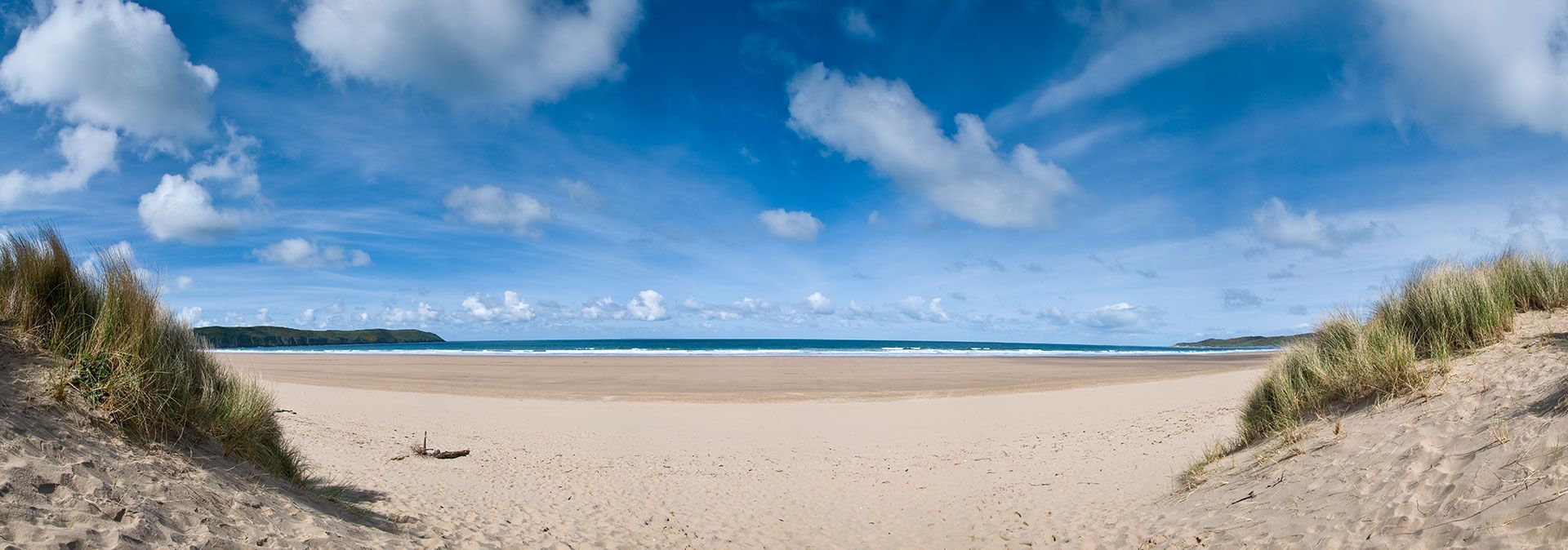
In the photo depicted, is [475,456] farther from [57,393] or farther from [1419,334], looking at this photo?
[1419,334]

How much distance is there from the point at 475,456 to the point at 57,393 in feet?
26.3

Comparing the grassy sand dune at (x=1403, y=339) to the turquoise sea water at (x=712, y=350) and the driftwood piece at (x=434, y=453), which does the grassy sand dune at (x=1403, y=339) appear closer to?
the driftwood piece at (x=434, y=453)

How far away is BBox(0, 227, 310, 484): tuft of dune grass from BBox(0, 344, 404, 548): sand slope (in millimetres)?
281

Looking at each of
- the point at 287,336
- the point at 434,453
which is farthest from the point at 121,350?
the point at 287,336

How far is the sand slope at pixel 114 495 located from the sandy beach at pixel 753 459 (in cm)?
167

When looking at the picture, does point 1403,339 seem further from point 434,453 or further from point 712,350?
point 712,350

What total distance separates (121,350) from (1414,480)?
10.9m

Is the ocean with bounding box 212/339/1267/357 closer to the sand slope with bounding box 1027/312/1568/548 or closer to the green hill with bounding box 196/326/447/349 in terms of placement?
the green hill with bounding box 196/326/447/349

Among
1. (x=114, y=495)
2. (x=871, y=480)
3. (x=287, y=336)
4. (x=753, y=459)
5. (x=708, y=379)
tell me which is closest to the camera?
(x=114, y=495)

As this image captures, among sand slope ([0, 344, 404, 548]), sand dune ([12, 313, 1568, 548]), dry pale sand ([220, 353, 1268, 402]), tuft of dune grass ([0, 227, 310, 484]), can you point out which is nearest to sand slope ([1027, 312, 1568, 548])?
sand dune ([12, 313, 1568, 548])

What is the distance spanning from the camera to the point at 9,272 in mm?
6094

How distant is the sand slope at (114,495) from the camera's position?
414 centimetres

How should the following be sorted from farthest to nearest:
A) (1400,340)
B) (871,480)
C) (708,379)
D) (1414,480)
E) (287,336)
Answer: (287,336) < (708,379) < (871,480) < (1400,340) < (1414,480)

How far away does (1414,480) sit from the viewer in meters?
5.65
